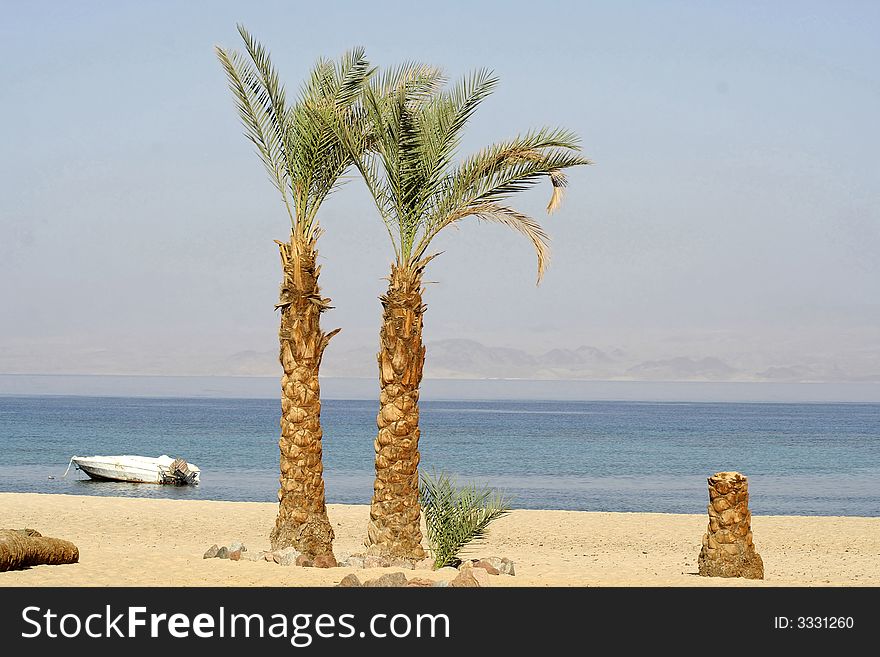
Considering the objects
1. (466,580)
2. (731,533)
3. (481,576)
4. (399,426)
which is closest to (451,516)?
(399,426)

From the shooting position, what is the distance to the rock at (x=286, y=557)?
50.1ft

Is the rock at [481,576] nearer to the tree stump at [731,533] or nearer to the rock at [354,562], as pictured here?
the rock at [354,562]

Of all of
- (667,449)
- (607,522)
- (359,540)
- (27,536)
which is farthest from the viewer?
(667,449)

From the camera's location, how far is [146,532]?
888 inches

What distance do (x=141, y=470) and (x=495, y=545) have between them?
73.8 ft

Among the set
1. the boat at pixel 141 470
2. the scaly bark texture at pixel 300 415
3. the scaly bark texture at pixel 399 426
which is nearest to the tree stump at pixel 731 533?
the scaly bark texture at pixel 399 426

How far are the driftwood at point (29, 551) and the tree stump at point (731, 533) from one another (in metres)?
8.73

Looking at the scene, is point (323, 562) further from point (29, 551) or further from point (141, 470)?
point (141, 470)

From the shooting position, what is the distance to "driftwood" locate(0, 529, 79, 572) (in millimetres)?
13641

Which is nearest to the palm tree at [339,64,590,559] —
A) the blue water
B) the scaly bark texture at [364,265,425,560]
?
the scaly bark texture at [364,265,425,560]

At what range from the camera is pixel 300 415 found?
51.2ft
